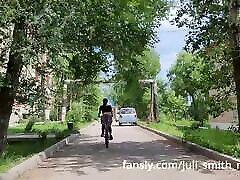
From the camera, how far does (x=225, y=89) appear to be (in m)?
16.5

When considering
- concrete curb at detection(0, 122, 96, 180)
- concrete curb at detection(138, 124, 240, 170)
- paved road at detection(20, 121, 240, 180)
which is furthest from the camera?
concrete curb at detection(138, 124, 240, 170)

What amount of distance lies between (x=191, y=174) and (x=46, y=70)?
232 inches

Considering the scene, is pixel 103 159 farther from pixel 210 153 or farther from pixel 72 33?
pixel 72 33

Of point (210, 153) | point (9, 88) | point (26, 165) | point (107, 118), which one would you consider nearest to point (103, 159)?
point (26, 165)

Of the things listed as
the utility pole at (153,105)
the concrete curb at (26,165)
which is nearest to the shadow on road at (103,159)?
the concrete curb at (26,165)

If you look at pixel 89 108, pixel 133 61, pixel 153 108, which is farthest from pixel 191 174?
pixel 89 108

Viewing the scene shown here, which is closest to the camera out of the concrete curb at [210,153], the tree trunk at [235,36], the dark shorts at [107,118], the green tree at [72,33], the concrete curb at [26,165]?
the concrete curb at [26,165]

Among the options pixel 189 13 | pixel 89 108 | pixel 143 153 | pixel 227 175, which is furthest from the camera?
pixel 89 108

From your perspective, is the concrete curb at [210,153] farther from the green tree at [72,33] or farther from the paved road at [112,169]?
the green tree at [72,33]

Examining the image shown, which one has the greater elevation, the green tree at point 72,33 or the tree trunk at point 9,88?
the green tree at point 72,33

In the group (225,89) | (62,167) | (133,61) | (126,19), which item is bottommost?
(62,167)

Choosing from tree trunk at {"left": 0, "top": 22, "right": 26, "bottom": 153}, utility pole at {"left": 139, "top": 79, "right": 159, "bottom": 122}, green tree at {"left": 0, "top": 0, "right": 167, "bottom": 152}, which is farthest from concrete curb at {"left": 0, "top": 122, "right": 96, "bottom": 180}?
utility pole at {"left": 139, "top": 79, "right": 159, "bottom": 122}

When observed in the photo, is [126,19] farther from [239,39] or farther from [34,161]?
[34,161]

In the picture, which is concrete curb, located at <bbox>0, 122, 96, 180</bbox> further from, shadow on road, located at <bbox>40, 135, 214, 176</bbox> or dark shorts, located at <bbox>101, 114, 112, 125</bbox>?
dark shorts, located at <bbox>101, 114, 112, 125</bbox>
